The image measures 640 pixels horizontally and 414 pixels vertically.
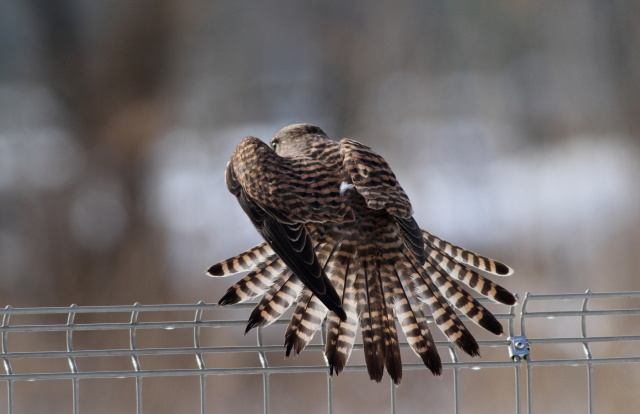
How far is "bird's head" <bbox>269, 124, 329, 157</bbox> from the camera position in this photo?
1.47 metres

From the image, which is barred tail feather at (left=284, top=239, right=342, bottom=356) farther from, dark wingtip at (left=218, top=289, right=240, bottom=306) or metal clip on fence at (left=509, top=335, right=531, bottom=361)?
metal clip on fence at (left=509, top=335, right=531, bottom=361)

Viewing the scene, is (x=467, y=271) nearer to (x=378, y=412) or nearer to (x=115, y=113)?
(x=378, y=412)

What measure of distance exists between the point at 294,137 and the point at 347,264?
0.44 m

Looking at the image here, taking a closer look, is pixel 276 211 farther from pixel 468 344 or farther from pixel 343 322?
pixel 468 344

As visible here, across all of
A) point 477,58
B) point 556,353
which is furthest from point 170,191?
point 556,353

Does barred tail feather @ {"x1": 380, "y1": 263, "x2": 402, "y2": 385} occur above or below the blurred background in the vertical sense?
below

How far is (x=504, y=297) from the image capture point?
3.37 ft

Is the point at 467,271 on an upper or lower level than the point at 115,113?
lower

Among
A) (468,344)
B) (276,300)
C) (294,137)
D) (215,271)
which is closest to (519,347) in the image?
(468,344)

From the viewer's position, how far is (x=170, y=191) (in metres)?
3.00

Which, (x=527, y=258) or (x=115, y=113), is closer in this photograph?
(x=527, y=258)

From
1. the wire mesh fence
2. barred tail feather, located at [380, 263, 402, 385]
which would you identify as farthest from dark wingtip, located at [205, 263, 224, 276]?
the wire mesh fence

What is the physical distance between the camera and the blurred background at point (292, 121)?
2777mm

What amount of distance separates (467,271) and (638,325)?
1655 millimetres
